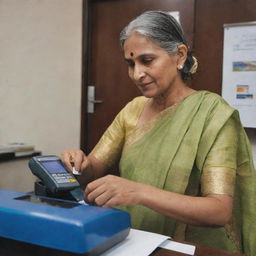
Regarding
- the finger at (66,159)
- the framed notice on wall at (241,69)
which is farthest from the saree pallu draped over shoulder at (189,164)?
the framed notice on wall at (241,69)

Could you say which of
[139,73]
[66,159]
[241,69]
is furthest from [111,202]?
[241,69]

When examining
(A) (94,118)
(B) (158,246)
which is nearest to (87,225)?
(B) (158,246)

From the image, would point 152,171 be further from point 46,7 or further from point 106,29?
point 46,7

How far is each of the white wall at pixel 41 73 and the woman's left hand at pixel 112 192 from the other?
1.94 m

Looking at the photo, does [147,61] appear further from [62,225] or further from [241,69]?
[241,69]

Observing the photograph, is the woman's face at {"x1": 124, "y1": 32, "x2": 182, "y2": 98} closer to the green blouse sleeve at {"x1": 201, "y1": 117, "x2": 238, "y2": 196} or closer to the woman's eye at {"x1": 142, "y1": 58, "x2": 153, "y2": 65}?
the woman's eye at {"x1": 142, "y1": 58, "x2": 153, "y2": 65}

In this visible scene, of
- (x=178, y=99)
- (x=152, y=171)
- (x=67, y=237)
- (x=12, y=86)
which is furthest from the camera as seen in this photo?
(x=12, y=86)

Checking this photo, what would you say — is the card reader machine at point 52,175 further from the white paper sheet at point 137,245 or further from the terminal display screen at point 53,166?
the white paper sheet at point 137,245

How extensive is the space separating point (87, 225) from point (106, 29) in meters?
2.20

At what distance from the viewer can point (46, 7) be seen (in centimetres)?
255

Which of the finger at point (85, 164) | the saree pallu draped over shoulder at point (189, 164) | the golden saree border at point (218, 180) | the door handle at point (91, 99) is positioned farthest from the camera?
the door handle at point (91, 99)

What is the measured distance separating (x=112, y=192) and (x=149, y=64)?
440mm

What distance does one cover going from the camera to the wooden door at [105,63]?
249 cm

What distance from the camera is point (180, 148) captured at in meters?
0.98
